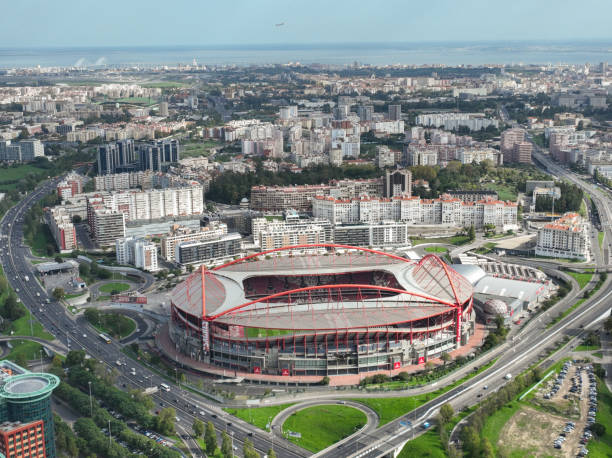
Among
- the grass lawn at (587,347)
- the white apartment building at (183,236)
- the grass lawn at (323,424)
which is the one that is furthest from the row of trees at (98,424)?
the grass lawn at (587,347)

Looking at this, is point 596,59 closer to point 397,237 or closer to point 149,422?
point 397,237

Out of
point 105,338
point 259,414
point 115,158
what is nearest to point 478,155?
point 115,158

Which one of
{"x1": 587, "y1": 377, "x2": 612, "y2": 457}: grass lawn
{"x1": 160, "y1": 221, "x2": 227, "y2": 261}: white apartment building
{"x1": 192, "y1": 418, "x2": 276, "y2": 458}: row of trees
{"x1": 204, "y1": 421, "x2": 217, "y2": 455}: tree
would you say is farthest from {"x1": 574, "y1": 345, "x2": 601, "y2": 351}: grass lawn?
{"x1": 160, "y1": 221, "x2": 227, "y2": 261}: white apartment building

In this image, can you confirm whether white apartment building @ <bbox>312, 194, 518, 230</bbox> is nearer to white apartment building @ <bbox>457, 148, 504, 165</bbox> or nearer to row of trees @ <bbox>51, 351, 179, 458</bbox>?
white apartment building @ <bbox>457, 148, 504, 165</bbox>

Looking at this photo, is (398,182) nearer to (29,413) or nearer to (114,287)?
(114,287)

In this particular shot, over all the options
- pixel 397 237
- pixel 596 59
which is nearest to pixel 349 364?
pixel 397 237

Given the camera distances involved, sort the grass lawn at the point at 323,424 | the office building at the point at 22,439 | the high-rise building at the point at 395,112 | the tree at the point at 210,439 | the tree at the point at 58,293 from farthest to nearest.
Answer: the high-rise building at the point at 395,112
the tree at the point at 58,293
the grass lawn at the point at 323,424
the tree at the point at 210,439
the office building at the point at 22,439

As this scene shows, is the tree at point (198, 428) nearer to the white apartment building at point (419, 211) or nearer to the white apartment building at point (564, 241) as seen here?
the white apartment building at point (564, 241)
